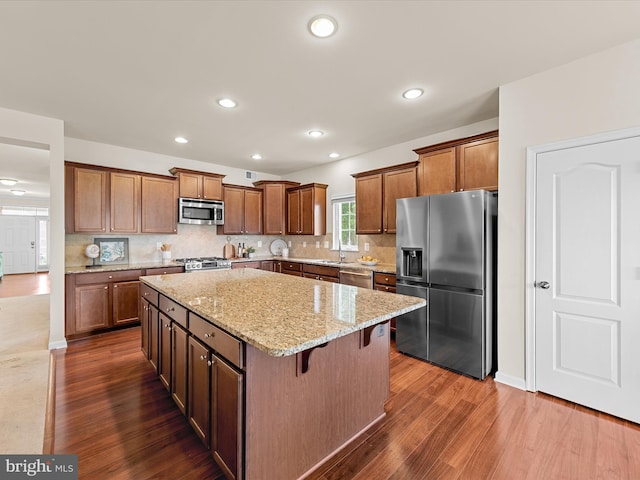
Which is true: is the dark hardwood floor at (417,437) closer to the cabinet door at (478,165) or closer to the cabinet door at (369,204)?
the cabinet door at (478,165)

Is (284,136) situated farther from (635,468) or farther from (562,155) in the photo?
(635,468)

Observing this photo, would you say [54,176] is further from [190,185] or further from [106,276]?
[190,185]

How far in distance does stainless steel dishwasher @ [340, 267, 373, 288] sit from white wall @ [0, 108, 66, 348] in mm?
3482

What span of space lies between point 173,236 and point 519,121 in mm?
5050

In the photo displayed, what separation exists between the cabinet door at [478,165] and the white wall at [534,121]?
332 mm

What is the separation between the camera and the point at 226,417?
1.45 meters

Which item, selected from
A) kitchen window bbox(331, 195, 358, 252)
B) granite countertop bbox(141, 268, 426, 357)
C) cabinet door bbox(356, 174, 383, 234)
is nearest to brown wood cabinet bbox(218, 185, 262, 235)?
kitchen window bbox(331, 195, 358, 252)

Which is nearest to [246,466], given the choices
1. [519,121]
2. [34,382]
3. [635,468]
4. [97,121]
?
[635,468]

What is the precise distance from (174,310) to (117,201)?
9.60ft

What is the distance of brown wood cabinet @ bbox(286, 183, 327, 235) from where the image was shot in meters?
5.31

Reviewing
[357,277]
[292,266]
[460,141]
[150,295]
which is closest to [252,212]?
[292,266]

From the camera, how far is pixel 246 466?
4.38 feet

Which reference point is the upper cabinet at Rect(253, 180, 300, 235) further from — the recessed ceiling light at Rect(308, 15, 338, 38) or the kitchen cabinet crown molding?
the recessed ceiling light at Rect(308, 15, 338, 38)

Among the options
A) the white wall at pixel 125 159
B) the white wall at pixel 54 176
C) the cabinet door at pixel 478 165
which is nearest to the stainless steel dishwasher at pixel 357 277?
the cabinet door at pixel 478 165
